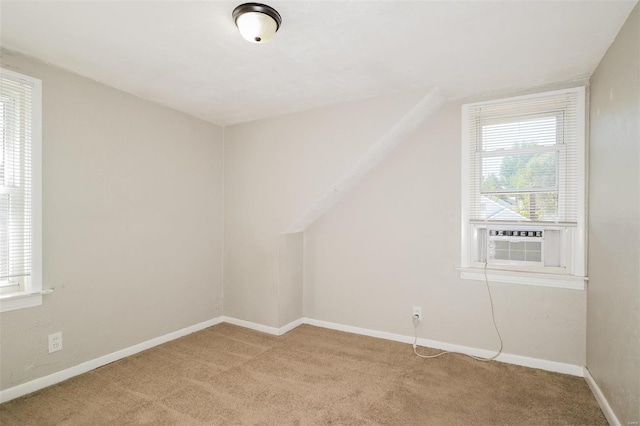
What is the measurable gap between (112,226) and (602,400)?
3811 millimetres

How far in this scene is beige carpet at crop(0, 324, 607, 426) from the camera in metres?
2.11

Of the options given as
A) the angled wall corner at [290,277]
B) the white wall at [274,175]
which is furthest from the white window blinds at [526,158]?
the angled wall corner at [290,277]

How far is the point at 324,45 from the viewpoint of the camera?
2133mm

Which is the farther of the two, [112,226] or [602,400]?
[112,226]

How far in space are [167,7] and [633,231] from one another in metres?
2.66

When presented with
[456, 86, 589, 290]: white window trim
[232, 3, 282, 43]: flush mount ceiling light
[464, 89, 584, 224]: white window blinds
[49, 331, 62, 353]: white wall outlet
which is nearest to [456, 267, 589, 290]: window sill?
[456, 86, 589, 290]: white window trim

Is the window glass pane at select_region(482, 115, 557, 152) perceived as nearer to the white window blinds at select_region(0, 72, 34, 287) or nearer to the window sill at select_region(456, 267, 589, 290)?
the window sill at select_region(456, 267, 589, 290)

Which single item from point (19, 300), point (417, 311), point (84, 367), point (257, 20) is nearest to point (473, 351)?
point (417, 311)

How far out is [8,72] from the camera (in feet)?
7.35

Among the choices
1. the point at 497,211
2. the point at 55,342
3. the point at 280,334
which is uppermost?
the point at 497,211

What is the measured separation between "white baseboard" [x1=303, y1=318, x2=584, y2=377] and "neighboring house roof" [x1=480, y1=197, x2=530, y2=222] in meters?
1.16

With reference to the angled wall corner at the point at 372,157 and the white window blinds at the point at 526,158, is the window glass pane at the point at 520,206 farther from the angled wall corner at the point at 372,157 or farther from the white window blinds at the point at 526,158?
the angled wall corner at the point at 372,157

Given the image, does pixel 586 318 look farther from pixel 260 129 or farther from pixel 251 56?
pixel 260 129

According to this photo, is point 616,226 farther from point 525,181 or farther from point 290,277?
point 290,277
